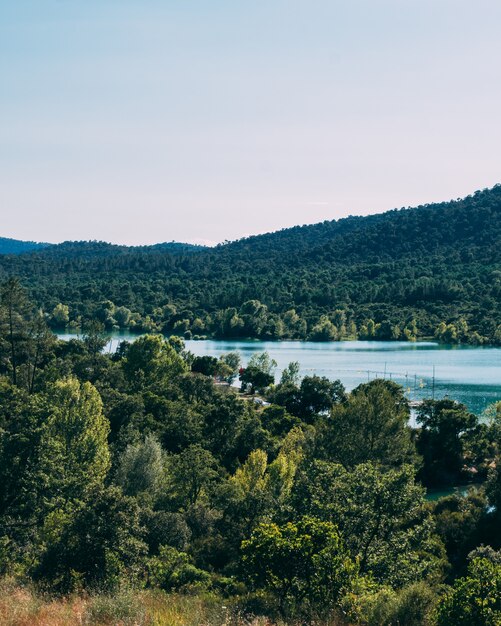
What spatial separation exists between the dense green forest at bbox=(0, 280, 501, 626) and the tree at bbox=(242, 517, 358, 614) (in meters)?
0.04

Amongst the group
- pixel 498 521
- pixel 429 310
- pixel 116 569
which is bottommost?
pixel 498 521

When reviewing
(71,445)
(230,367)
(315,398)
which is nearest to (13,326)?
(71,445)

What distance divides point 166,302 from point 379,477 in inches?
5849

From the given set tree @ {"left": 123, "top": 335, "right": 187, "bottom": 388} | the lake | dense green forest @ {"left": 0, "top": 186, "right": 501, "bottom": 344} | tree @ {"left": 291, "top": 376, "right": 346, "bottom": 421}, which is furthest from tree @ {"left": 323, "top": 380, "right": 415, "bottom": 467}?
dense green forest @ {"left": 0, "top": 186, "right": 501, "bottom": 344}

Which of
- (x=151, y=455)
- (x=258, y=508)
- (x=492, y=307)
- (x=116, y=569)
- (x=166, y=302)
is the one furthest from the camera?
(x=166, y=302)

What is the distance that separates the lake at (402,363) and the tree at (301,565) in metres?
49.5

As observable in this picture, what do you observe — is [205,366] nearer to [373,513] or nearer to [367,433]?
[367,433]

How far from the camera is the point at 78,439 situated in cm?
3272

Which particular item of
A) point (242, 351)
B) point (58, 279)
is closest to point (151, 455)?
point (242, 351)

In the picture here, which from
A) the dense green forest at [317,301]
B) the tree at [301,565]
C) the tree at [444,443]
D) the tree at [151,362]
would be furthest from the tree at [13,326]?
the dense green forest at [317,301]

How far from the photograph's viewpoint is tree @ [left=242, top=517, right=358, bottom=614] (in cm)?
1425

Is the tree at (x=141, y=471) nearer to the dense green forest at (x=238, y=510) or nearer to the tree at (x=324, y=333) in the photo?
the dense green forest at (x=238, y=510)

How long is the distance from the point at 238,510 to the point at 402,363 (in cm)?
7335

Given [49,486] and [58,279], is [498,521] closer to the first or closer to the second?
[49,486]
